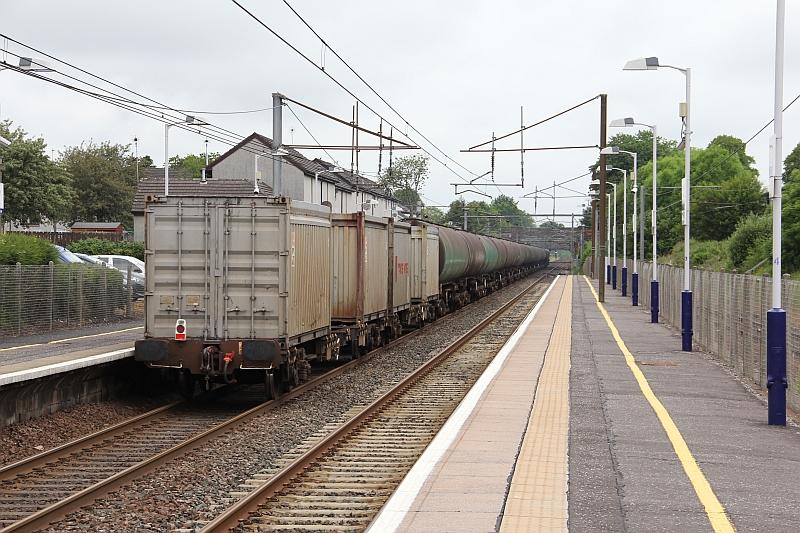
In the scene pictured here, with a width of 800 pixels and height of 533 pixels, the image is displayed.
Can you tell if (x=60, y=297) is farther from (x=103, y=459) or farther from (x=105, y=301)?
(x=103, y=459)

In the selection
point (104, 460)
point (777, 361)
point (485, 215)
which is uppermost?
point (485, 215)

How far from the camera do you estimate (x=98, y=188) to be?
99.4 m

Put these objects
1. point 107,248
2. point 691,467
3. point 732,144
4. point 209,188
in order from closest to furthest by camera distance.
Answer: point 691,467 → point 107,248 → point 209,188 → point 732,144

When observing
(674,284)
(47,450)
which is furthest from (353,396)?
(674,284)

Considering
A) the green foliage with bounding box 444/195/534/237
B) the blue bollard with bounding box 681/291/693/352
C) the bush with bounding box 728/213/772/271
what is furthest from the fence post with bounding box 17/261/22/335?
the green foliage with bounding box 444/195/534/237

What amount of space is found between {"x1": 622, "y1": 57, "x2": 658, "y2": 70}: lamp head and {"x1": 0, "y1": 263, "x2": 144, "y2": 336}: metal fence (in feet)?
48.7

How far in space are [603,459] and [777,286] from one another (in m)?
3.92

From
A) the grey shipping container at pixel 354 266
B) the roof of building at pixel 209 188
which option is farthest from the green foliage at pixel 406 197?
the grey shipping container at pixel 354 266

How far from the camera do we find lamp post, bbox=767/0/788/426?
12625 millimetres

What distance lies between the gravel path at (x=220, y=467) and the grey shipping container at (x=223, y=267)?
1451 mm

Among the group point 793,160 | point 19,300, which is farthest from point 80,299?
point 793,160

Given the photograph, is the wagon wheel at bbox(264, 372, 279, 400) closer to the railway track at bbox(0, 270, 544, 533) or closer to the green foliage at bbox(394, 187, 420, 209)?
the railway track at bbox(0, 270, 544, 533)

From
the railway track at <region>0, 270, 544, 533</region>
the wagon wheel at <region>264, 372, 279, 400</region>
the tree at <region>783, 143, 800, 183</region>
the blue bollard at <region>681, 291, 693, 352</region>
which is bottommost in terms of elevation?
the railway track at <region>0, 270, 544, 533</region>

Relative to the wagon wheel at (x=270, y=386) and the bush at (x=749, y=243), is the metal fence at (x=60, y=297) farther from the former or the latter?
the bush at (x=749, y=243)
